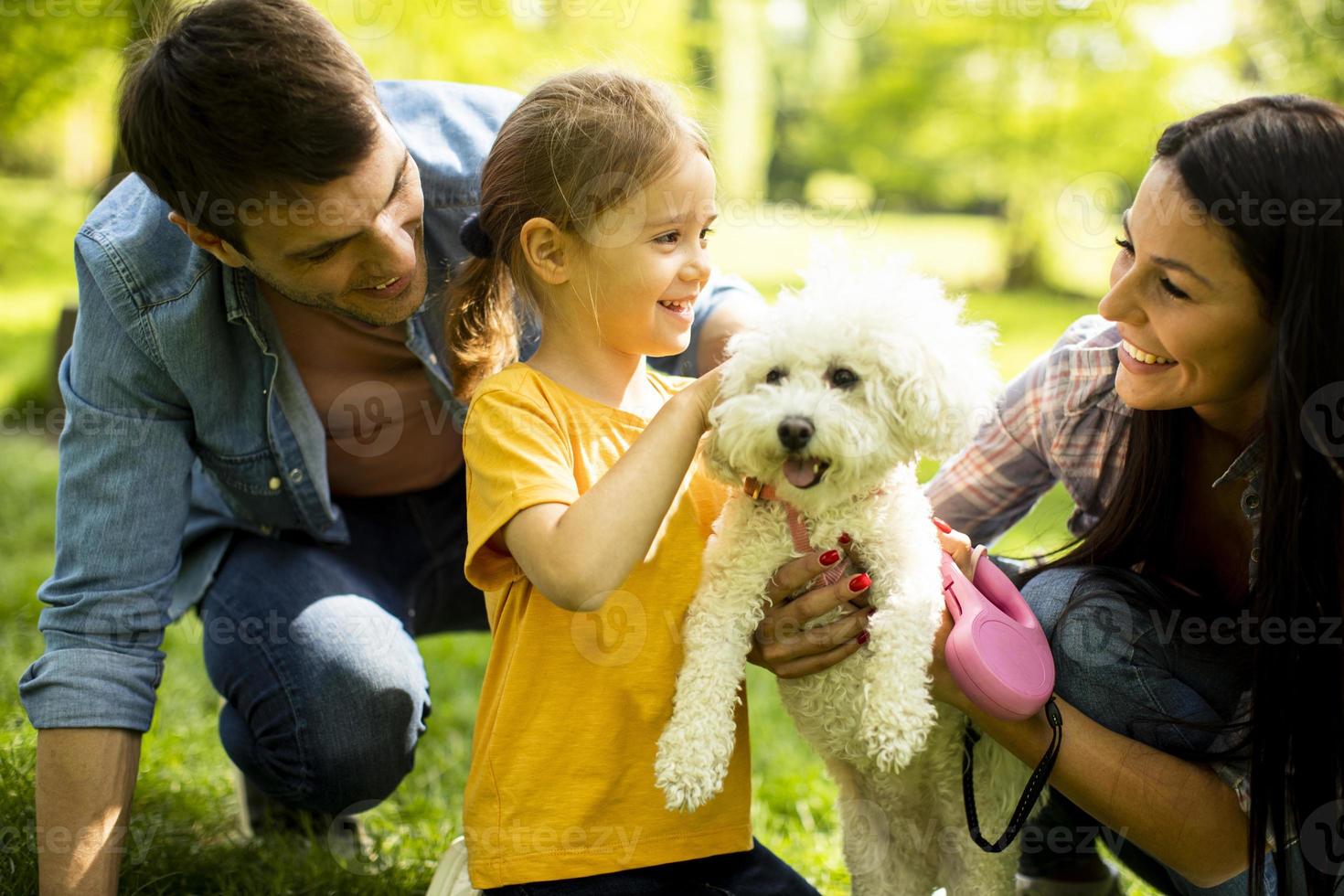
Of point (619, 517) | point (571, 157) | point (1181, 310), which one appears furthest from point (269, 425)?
point (1181, 310)

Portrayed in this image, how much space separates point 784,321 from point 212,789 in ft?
7.89

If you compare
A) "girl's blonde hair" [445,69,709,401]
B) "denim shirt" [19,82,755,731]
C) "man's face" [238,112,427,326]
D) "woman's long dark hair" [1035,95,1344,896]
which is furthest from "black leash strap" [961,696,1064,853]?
"man's face" [238,112,427,326]

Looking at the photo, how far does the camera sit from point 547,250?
8.00ft

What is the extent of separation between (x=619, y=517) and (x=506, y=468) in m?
0.26

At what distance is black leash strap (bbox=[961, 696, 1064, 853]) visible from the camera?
7.54ft

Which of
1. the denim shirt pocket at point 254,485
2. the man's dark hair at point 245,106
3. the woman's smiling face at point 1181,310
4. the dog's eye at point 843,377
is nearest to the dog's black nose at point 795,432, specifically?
the dog's eye at point 843,377

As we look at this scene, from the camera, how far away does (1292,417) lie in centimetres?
221

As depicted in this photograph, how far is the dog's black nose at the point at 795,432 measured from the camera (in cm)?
204

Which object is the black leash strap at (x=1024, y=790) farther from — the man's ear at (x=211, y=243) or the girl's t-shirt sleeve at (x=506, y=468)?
the man's ear at (x=211, y=243)

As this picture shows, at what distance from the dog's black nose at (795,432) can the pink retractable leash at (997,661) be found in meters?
0.50

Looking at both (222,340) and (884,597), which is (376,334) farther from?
(884,597)

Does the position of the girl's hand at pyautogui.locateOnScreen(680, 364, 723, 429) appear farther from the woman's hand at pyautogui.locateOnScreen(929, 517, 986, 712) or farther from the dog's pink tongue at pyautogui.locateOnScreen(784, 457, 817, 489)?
the woman's hand at pyautogui.locateOnScreen(929, 517, 986, 712)

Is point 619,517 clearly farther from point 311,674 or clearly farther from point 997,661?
point 311,674

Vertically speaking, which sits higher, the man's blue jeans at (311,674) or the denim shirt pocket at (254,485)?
the denim shirt pocket at (254,485)
